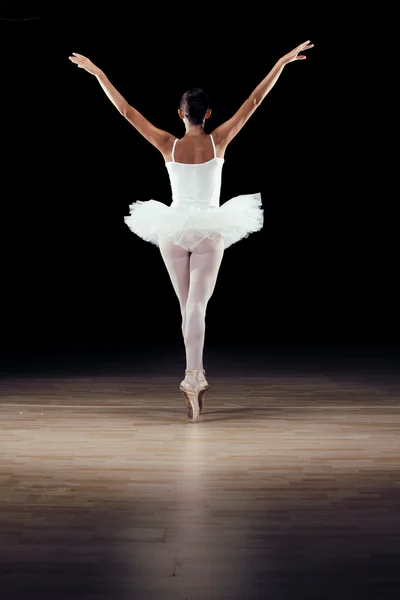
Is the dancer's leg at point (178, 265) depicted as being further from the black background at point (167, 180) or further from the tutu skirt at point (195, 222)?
the black background at point (167, 180)

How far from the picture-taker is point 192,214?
4629 mm

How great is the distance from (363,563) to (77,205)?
24.1 ft

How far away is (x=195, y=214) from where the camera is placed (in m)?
4.63

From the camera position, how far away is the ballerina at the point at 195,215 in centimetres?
464

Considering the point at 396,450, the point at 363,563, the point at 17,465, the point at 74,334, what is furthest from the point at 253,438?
the point at 74,334

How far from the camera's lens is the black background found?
8.77 m

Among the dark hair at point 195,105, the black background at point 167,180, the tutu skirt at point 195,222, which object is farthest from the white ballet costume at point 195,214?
the black background at point 167,180

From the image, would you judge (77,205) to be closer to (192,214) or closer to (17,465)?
(192,214)

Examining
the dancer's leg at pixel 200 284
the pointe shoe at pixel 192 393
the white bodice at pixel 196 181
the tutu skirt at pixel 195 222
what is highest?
the white bodice at pixel 196 181

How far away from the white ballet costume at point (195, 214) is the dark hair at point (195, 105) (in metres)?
0.17

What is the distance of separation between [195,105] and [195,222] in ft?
1.69

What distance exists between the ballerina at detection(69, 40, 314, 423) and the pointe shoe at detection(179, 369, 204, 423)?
0.03 metres

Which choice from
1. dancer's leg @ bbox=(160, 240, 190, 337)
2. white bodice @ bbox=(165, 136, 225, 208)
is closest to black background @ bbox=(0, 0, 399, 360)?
dancer's leg @ bbox=(160, 240, 190, 337)

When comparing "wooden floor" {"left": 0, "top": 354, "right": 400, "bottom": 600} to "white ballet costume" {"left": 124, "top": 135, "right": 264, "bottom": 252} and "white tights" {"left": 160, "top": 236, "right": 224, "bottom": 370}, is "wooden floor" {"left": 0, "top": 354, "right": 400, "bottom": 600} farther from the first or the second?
"white ballet costume" {"left": 124, "top": 135, "right": 264, "bottom": 252}
